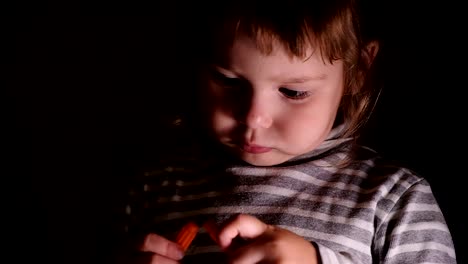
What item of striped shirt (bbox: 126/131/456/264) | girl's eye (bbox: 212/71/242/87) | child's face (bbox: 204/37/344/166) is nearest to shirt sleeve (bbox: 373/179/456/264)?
striped shirt (bbox: 126/131/456/264)

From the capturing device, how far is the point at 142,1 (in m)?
1.01

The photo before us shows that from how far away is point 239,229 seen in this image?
2.20 ft

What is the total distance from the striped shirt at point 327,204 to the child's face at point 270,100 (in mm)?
53

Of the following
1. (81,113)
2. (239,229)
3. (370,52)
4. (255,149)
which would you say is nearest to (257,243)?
(239,229)

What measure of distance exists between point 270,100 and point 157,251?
0.22m

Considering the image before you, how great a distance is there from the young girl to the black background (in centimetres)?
9

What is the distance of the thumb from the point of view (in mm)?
667

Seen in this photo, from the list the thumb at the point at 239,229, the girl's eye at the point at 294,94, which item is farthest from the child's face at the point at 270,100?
the thumb at the point at 239,229

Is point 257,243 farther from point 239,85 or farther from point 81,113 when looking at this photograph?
point 81,113

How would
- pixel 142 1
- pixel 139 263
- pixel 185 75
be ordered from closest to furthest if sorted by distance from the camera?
pixel 139 263
pixel 185 75
pixel 142 1

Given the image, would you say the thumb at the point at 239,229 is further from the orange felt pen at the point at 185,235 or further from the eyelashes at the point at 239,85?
the eyelashes at the point at 239,85

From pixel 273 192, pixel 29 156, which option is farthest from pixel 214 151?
pixel 29 156

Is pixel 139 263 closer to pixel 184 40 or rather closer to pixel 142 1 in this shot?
pixel 184 40

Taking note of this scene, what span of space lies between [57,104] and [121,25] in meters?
0.18
